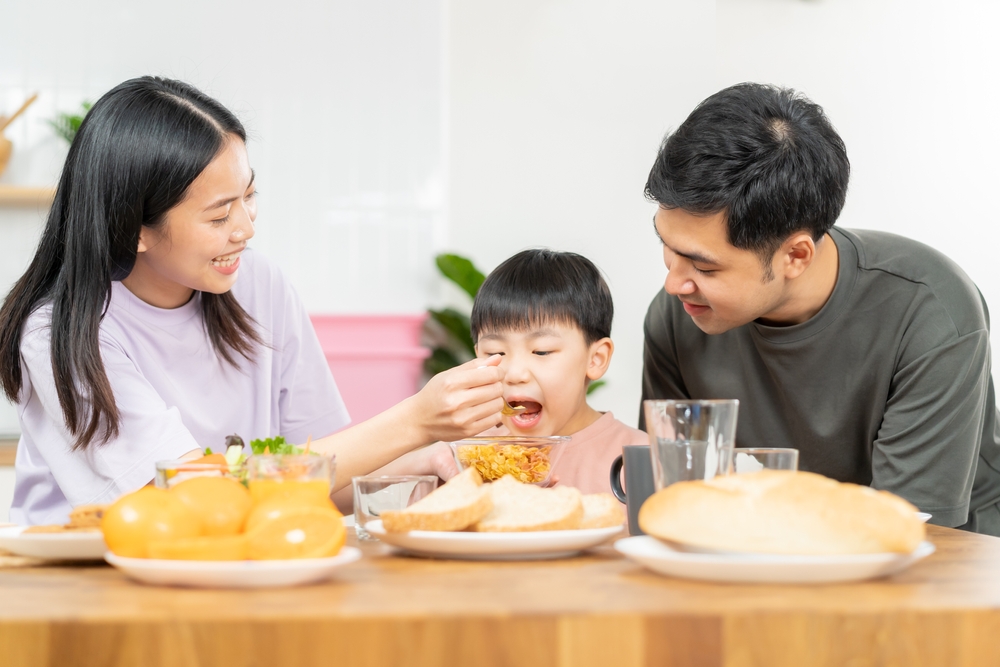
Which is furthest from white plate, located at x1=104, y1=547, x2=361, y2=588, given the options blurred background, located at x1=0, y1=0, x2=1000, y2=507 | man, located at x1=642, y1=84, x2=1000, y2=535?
blurred background, located at x1=0, y1=0, x2=1000, y2=507

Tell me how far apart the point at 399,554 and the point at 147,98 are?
3.47 feet

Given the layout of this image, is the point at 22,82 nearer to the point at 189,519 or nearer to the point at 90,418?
the point at 90,418

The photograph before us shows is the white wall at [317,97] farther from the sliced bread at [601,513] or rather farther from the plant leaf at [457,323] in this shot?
the sliced bread at [601,513]

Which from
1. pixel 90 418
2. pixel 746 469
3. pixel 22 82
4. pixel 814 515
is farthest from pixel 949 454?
pixel 22 82

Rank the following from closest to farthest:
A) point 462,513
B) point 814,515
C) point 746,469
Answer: point 814,515 → point 462,513 → point 746,469

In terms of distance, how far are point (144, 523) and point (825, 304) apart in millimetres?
1380

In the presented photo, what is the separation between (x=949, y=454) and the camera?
5.25 feet

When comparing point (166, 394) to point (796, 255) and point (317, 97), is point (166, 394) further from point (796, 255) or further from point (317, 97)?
point (317, 97)

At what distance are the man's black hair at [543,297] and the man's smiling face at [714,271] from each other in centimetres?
32

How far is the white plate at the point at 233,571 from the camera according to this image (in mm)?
661

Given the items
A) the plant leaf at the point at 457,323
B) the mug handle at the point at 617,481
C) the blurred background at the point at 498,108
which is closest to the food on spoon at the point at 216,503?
the mug handle at the point at 617,481

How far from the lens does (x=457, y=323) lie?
3.63 meters

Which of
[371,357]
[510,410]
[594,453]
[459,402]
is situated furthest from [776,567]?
[371,357]

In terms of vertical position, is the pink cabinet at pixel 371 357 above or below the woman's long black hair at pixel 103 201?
below
